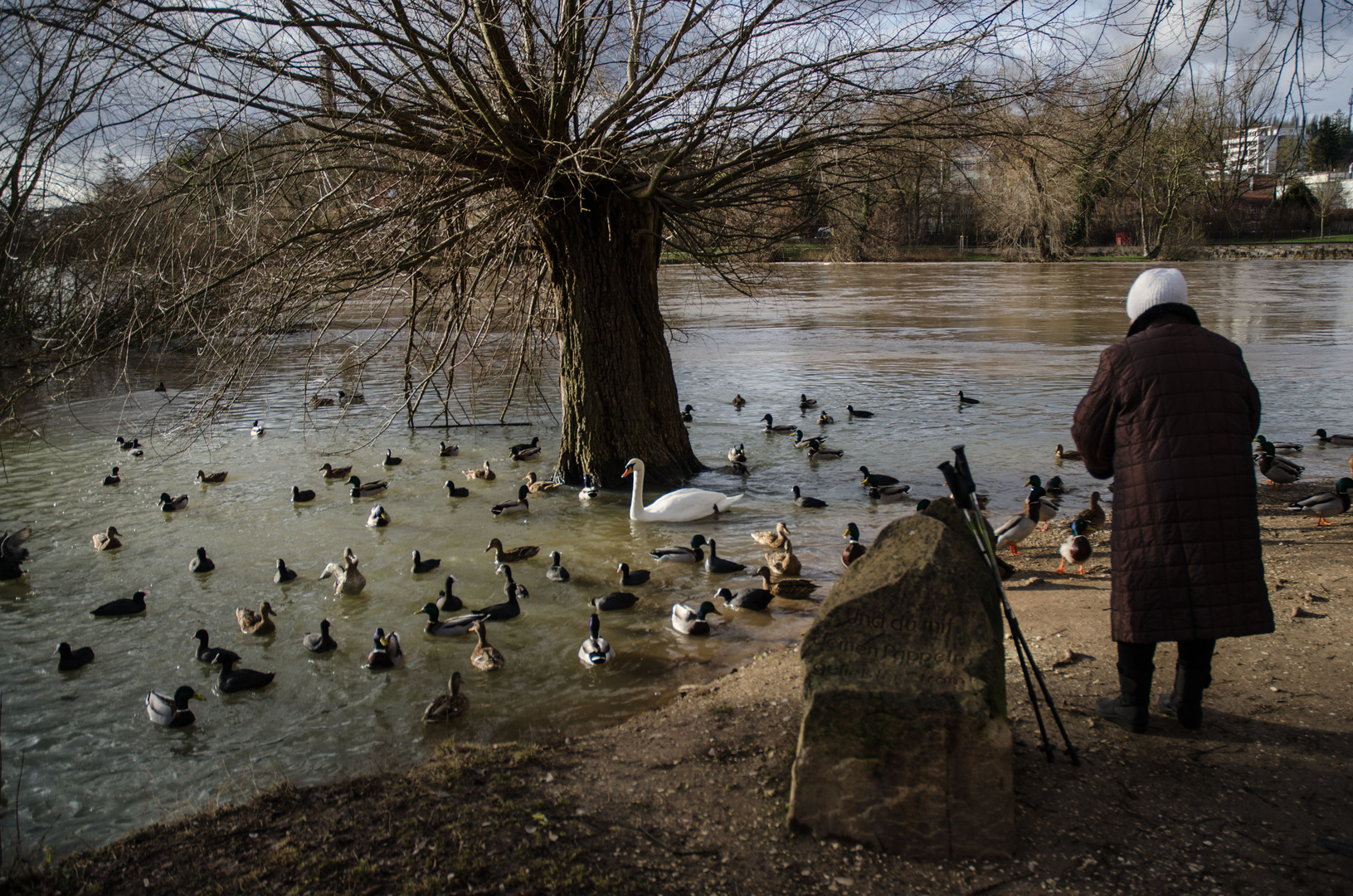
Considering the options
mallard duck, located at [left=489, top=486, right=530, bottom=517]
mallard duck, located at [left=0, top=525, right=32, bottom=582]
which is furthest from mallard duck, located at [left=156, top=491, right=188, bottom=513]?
mallard duck, located at [left=489, top=486, right=530, bottom=517]

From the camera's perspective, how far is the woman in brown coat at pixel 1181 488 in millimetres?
3977

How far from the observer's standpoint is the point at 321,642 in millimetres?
6887

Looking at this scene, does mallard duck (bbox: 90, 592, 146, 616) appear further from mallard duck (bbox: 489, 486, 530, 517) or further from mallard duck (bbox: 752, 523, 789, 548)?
mallard duck (bbox: 752, 523, 789, 548)

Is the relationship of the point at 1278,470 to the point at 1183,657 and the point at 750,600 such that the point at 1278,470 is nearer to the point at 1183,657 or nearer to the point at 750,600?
the point at 750,600

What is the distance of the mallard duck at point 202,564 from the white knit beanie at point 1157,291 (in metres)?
8.83

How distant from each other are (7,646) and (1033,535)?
1011cm

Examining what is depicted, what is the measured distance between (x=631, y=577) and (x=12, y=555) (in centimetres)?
661

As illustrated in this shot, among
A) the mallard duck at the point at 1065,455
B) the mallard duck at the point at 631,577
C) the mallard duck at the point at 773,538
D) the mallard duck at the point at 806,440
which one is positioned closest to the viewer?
the mallard duck at the point at 631,577

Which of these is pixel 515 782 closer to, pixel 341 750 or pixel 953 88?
pixel 341 750

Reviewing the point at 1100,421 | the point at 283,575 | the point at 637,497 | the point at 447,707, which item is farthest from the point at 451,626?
the point at 1100,421

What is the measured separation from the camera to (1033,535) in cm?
970

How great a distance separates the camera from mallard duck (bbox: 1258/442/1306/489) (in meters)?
10.9

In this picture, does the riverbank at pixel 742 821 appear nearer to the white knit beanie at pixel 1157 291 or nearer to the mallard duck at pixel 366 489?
the white knit beanie at pixel 1157 291

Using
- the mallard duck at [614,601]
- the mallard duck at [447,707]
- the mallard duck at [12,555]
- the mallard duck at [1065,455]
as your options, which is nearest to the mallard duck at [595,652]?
the mallard duck at [614,601]
